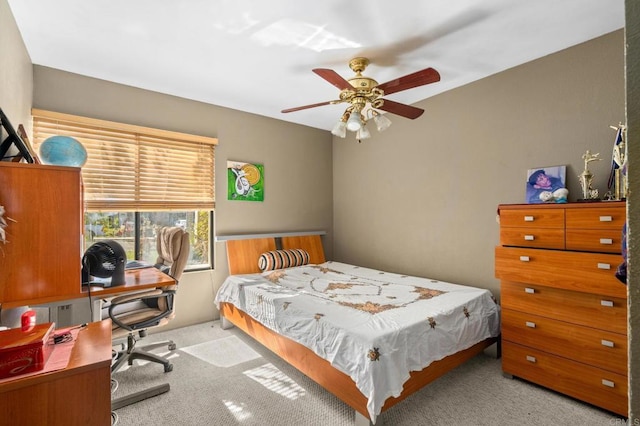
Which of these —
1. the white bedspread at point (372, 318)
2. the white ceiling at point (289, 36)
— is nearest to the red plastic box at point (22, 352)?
the white bedspread at point (372, 318)

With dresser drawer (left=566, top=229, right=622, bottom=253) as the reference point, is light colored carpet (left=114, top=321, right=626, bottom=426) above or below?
below

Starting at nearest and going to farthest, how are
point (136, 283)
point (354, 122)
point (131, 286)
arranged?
point (131, 286) < point (136, 283) < point (354, 122)

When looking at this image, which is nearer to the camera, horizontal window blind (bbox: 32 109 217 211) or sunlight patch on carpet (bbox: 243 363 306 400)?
sunlight patch on carpet (bbox: 243 363 306 400)

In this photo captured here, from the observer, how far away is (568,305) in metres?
2.21

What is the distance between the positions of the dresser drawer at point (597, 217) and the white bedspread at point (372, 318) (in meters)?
0.96

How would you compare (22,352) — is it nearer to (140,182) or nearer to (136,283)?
(136,283)

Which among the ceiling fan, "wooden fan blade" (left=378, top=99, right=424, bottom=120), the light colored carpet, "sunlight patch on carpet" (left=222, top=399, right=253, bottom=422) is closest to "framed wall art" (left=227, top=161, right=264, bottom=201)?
the ceiling fan

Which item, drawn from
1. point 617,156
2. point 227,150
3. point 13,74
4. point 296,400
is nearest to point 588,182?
point 617,156

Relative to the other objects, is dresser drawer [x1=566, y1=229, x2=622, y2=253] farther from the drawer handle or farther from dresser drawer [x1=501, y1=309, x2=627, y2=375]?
the drawer handle

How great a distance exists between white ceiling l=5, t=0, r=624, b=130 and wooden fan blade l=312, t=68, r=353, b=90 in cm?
35

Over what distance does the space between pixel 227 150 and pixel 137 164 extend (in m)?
1.04

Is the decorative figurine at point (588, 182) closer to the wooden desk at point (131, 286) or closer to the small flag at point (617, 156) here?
the small flag at point (617, 156)

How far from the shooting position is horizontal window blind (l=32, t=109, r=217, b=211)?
118 inches

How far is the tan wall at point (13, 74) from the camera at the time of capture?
6.39 feet
